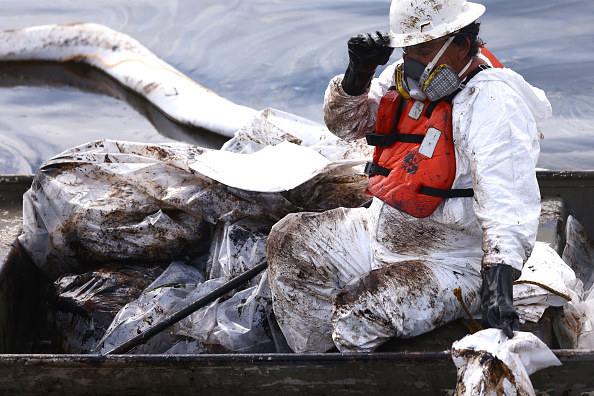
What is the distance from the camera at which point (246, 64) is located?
7926mm

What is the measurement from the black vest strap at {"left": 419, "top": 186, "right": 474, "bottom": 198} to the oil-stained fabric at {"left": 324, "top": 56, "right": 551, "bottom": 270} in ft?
0.05

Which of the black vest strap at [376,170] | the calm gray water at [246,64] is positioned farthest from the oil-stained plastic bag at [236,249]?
the calm gray water at [246,64]

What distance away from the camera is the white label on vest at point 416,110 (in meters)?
2.58

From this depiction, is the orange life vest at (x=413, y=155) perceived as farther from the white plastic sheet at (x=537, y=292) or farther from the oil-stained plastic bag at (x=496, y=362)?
the oil-stained plastic bag at (x=496, y=362)

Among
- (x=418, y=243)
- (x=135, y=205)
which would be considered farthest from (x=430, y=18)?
(x=135, y=205)

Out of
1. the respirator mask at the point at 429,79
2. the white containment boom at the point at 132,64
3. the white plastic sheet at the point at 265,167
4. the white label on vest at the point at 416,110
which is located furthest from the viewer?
the white containment boom at the point at 132,64

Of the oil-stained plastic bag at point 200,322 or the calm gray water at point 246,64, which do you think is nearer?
the oil-stained plastic bag at point 200,322

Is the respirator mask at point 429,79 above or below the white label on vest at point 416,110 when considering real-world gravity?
above

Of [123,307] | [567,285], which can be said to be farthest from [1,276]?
[567,285]

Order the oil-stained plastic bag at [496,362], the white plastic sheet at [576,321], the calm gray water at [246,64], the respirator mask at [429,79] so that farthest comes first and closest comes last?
the calm gray water at [246,64]
the white plastic sheet at [576,321]
the respirator mask at [429,79]
the oil-stained plastic bag at [496,362]

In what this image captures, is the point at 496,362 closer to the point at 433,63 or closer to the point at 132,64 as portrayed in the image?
the point at 433,63

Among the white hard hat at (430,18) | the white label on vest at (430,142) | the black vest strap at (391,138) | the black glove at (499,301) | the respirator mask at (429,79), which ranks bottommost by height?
the black glove at (499,301)

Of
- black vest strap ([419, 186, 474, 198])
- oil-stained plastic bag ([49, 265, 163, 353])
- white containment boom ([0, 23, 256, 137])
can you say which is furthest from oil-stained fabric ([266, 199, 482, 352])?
white containment boom ([0, 23, 256, 137])

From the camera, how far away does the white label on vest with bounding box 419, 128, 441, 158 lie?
8.08ft
